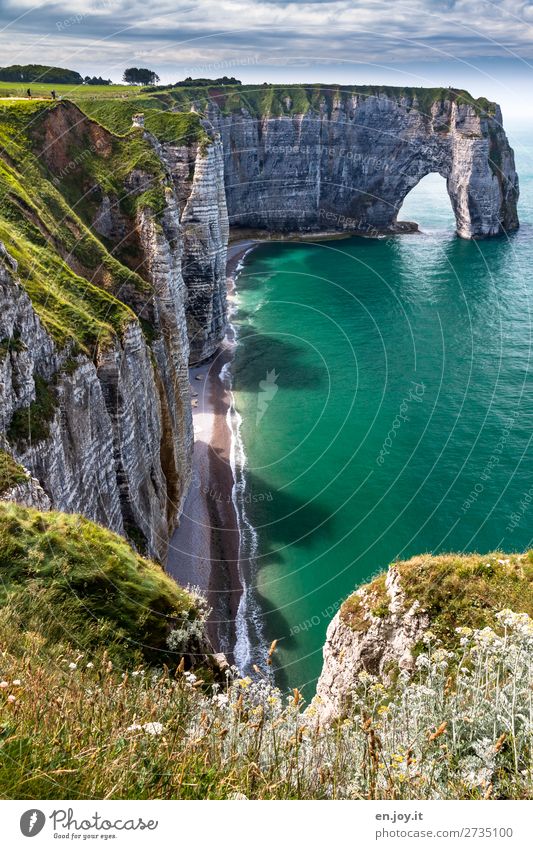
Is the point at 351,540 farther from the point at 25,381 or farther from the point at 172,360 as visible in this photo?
the point at 25,381

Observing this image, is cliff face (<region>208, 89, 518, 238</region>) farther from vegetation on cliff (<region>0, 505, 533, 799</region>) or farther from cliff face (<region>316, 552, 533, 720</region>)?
vegetation on cliff (<region>0, 505, 533, 799</region>)

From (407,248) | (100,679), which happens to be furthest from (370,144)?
(100,679)

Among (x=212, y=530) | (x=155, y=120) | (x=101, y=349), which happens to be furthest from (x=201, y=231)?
(x=101, y=349)

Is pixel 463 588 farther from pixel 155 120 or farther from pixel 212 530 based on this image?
pixel 155 120

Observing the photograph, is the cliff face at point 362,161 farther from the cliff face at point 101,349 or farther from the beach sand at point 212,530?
the cliff face at point 101,349

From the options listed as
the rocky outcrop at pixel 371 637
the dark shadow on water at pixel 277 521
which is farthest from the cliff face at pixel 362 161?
the rocky outcrop at pixel 371 637

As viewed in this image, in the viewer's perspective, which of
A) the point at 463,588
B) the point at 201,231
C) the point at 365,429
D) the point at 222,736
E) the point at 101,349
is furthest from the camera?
the point at 201,231
